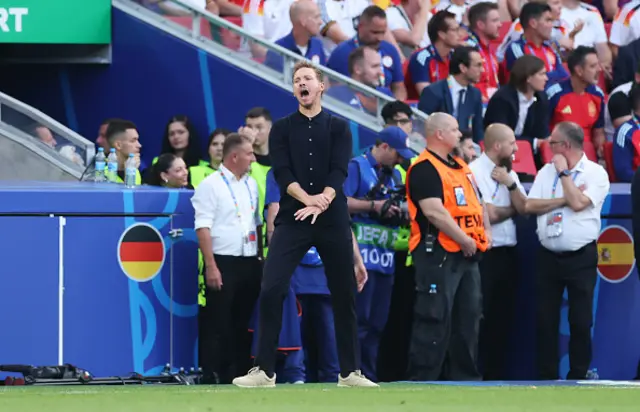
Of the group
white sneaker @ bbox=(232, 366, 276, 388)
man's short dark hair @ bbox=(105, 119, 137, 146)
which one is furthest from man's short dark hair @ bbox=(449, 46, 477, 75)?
white sneaker @ bbox=(232, 366, 276, 388)

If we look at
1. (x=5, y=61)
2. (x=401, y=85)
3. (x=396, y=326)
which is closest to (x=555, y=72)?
(x=401, y=85)

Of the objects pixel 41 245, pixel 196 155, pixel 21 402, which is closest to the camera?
pixel 21 402

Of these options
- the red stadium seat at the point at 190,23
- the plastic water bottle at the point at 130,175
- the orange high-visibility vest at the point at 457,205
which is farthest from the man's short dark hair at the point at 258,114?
the red stadium seat at the point at 190,23

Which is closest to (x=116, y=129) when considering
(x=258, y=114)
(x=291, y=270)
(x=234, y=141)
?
(x=258, y=114)

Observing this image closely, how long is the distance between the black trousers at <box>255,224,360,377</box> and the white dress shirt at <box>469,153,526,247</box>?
10.5 ft

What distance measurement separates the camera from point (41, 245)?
11984 millimetres

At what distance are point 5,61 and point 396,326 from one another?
19.6 ft

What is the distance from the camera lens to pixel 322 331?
12.5 metres

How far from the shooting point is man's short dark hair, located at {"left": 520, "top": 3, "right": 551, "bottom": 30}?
16828 mm

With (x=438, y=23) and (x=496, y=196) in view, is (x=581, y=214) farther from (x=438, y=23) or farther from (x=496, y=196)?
(x=438, y=23)

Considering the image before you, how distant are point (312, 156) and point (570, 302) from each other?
366 cm

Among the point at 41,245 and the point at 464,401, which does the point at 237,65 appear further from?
the point at 464,401

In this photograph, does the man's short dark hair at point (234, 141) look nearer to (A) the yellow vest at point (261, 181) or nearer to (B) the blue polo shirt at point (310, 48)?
(A) the yellow vest at point (261, 181)

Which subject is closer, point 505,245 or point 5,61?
point 505,245
